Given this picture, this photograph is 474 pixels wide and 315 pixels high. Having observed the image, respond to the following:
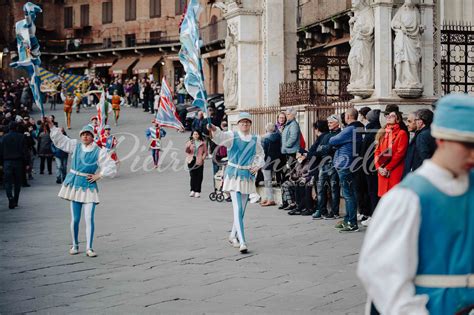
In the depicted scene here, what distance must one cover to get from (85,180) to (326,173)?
165 inches

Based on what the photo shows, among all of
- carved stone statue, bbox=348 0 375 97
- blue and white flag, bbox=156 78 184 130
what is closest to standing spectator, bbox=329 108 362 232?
carved stone statue, bbox=348 0 375 97

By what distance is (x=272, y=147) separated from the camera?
15156mm

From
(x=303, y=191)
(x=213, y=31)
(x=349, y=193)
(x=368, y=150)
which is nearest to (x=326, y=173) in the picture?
(x=303, y=191)

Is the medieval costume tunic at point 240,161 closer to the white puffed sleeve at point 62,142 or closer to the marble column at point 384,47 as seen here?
the white puffed sleeve at point 62,142

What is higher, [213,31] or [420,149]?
[213,31]

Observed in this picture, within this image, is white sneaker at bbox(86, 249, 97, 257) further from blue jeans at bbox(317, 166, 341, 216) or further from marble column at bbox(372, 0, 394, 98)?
marble column at bbox(372, 0, 394, 98)

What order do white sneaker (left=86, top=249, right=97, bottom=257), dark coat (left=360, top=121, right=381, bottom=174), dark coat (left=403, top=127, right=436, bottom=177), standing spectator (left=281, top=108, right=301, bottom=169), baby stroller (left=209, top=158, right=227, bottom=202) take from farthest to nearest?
1. baby stroller (left=209, top=158, right=227, bottom=202)
2. standing spectator (left=281, top=108, right=301, bottom=169)
3. dark coat (left=360, top=121, right=381, bottom=174)
4. white sneaker (left=86, top=249, right=97, bottom=257)
5. dark coat (left=403, top=127, right=436, bottom=177)

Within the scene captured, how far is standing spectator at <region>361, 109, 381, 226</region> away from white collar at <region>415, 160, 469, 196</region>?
8364mm

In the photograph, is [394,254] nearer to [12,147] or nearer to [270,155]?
[270,155]

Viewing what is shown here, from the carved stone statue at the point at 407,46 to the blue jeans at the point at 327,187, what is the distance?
1815 mm

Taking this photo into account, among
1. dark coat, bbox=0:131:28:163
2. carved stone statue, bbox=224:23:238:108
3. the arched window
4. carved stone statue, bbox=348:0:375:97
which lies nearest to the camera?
carved stone statue, bbox=348:0:375:97

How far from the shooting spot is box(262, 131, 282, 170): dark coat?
595 inches

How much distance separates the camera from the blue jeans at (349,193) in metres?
11.5

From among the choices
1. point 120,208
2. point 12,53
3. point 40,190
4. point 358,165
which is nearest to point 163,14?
point 12,53
